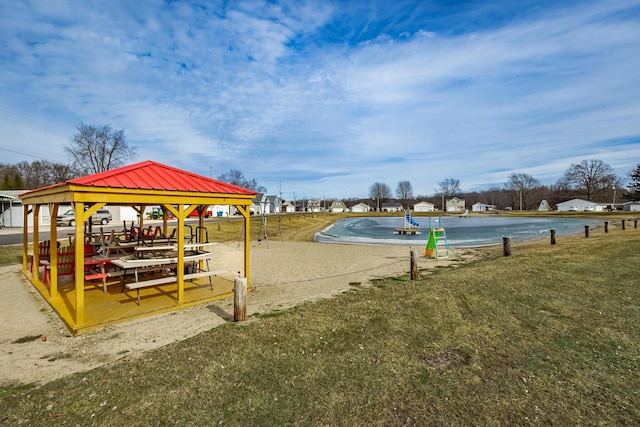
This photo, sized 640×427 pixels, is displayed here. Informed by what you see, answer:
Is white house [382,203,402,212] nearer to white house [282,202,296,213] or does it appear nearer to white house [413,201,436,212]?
white house [413,201,436,212]

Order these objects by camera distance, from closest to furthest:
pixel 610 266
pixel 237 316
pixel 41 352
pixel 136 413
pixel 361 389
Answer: pixel 136 413 → pixel 361 389 → pixel 41 352 → pixel 237 316 → pixel 610 266

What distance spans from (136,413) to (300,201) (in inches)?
5143

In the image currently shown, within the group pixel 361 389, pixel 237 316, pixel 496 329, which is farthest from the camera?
pixel 237 316

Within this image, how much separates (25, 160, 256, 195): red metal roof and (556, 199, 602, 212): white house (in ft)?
347

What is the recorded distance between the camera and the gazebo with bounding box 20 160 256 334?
203 inches

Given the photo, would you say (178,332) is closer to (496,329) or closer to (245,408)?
(245,408)

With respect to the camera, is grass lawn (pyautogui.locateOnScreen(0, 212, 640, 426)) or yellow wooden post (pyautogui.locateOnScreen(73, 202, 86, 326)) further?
yellow wooden post (pyautogui.locateOnScreen(73, 202, 86, 326))

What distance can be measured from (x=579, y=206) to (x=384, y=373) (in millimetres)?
112196

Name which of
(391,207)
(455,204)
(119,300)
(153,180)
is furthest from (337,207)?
(153,180)

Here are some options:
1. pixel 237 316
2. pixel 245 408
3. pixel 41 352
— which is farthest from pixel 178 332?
pixel 245 408

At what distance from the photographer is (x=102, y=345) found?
A: 4.65 metres

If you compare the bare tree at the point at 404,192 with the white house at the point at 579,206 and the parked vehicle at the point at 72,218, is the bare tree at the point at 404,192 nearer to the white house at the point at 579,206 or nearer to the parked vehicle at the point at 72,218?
the white house at the point at 579,206

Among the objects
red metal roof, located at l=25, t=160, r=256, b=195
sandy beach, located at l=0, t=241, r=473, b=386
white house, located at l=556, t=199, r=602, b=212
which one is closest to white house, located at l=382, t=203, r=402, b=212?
white house, located at l=556, t=199, r=602, b=212

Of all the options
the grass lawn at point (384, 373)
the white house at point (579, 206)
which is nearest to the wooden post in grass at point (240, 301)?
the grass lawn at point (384, 373)
